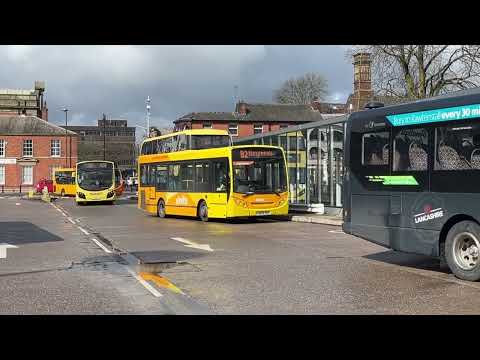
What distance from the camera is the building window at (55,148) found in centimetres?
7644

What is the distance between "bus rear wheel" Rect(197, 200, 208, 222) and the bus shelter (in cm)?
491

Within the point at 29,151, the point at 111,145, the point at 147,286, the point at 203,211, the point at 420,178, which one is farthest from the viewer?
the point at 111,145

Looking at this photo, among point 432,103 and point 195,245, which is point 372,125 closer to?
point 432,103

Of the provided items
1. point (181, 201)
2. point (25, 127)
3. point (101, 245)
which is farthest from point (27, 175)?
point (101, 245)

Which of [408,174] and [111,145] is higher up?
[111,145]

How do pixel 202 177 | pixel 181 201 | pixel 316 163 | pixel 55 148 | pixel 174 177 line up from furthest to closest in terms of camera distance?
pixel 55 148 → pixel 174 177 → pixel 316 163 → pixel 181 201 → pixel 202 177

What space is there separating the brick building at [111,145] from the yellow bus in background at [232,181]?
282 ft

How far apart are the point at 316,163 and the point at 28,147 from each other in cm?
5866

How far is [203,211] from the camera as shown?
23.2 meters

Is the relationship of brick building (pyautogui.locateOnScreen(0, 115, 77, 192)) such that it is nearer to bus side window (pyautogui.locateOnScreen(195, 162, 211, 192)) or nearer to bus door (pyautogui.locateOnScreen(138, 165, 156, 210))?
bus door (pyautogui.locateOnScreen(138, 165, 156, 210))

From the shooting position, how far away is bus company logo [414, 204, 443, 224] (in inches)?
385

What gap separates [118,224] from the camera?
22.4m
